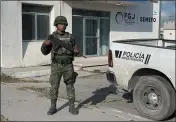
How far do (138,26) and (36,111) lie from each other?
1419 centimetres

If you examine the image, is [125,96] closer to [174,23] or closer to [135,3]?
[135,3]

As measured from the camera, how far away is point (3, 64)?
12.9 meters

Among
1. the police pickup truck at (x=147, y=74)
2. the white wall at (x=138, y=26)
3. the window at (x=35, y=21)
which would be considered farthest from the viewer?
the white wall at (x=138, y=26)

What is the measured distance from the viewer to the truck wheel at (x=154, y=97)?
5.93 metres

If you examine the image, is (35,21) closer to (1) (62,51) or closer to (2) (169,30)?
(1) (62,51)

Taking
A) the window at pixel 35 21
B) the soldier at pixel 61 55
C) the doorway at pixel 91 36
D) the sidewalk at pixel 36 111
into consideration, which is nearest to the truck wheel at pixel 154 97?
the sidewalk at pixel 36 111

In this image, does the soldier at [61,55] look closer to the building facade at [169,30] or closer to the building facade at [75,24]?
the building facade at [75,24]

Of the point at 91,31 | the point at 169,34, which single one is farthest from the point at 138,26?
the point at 169,34

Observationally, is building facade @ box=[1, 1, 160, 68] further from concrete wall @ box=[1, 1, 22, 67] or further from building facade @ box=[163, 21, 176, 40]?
building facade @ box=[163, 21, 176, 40]

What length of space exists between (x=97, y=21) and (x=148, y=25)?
4.68 m

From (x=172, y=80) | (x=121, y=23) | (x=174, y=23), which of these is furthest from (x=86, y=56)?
(x=174, y=23)

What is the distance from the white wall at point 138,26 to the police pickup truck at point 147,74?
11.5 m

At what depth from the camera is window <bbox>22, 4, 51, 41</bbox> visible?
13922mm

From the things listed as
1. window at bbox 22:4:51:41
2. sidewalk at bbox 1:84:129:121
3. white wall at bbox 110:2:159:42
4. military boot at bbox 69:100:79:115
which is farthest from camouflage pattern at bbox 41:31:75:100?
white wall at bbox 110:2:159:42
